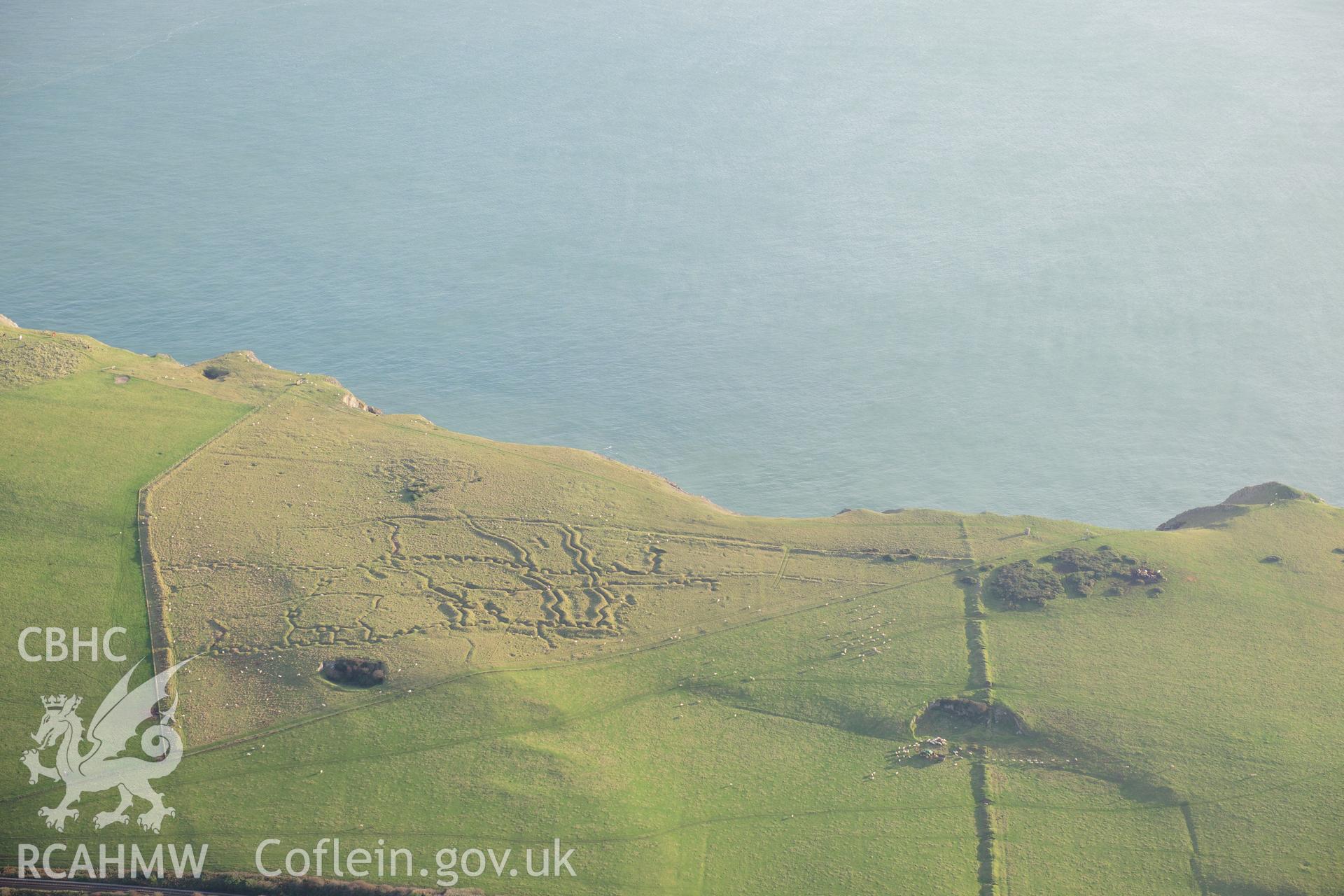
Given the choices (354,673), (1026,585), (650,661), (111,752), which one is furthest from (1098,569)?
(111,752)

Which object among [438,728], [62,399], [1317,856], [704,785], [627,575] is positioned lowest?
[1317,856]

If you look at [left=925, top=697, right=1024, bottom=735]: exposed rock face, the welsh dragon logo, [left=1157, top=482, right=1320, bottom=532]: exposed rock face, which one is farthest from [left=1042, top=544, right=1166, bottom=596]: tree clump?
the welsh dragon logo

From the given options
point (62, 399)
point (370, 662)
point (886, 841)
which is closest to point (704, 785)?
point (886, 841)

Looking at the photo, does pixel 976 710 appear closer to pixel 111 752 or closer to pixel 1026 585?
pixel 1026 585

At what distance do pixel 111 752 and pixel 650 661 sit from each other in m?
23.1

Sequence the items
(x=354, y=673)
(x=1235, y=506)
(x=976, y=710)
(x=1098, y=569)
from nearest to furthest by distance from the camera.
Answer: (x=354, y=673) < (x=976, y=710) < (x=1098, y=569) < (x=1235, y=506)

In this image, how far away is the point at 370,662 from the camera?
168 feet

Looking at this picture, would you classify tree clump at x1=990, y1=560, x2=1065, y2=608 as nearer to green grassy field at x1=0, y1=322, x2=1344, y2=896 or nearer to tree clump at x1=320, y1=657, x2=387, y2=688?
green grassy field at x1=0, y1=322, x2=1344, y2=896

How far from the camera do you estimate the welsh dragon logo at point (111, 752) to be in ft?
144

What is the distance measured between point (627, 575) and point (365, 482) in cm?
1608

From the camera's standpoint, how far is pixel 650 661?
54.0 meters

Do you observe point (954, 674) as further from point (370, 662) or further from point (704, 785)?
point (370, 662)

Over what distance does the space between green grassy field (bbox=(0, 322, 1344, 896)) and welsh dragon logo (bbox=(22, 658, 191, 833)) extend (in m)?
0.62

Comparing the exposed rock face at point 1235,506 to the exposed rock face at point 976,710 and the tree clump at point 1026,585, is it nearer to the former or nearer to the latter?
the tree clump at point 1026,585
